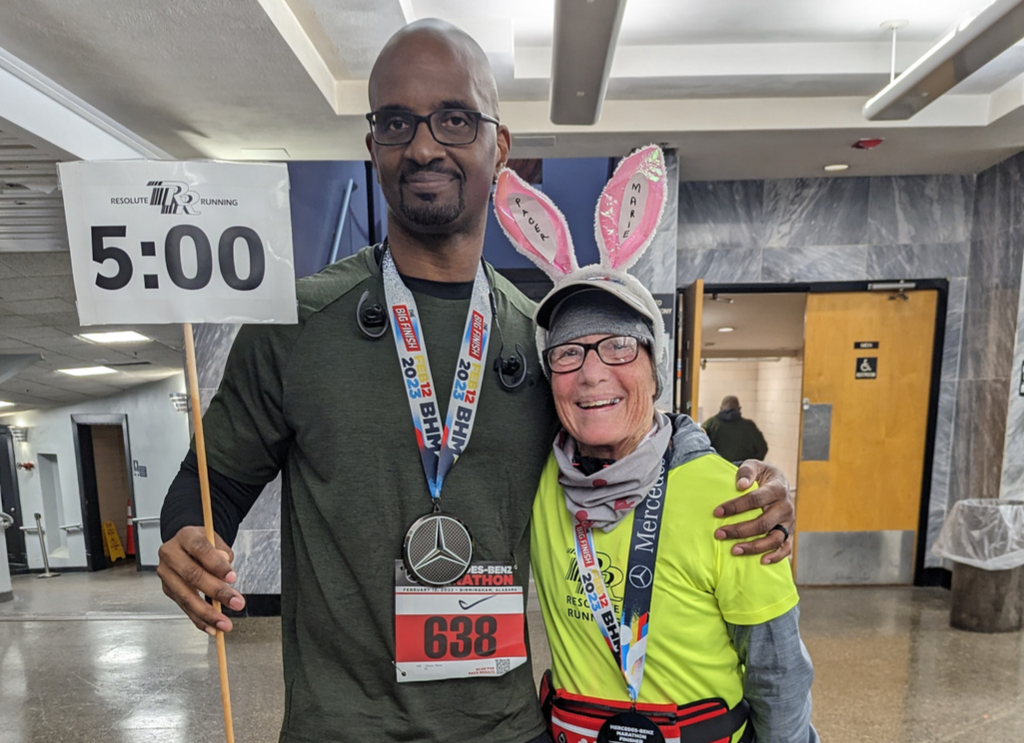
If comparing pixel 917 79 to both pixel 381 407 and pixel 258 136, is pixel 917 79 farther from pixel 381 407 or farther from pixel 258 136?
pixel 258 136

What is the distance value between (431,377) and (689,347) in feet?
12.1

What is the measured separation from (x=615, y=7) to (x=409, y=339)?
1.48 m

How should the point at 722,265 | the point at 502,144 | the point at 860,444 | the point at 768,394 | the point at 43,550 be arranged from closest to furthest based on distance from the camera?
the point at 502,144
the point at 722,265
the point at 860,444
the point at 43,550
the point at 768,394

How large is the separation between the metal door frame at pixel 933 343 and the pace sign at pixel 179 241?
165 inches

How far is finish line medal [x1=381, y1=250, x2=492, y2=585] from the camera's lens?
93cm

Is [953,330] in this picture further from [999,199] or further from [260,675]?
[260,675]

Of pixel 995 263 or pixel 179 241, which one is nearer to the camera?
pixel 179 241

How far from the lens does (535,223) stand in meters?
1.19

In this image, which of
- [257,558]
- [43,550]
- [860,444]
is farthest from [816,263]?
[43,550]

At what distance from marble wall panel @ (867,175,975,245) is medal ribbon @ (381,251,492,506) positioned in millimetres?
4565

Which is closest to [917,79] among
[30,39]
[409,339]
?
[409,339]

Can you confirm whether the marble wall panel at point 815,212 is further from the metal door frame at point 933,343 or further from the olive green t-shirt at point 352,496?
the olive green t-shirt at point 352,496

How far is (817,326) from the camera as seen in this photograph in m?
4.65

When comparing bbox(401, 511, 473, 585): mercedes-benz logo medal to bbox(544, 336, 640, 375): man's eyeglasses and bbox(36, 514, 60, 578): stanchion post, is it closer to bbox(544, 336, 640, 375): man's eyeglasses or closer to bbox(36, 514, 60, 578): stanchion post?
bbox(544, 336, 640, 375): man's eyeglasses
